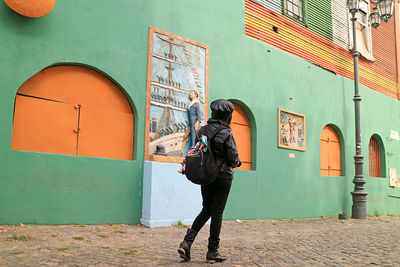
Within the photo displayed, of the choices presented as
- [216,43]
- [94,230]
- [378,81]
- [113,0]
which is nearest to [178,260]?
[94,230]

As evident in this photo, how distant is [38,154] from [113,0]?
316 cm

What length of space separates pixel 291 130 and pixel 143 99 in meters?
4.71

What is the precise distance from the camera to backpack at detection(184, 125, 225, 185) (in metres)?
3.99

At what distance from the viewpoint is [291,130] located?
10.6 m

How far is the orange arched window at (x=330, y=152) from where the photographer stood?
467 inches

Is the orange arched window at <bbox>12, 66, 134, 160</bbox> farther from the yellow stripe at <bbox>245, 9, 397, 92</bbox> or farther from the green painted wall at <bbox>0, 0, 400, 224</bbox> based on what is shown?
the yellow stripe at <bbox>245, 9, 397, 92</bbox>

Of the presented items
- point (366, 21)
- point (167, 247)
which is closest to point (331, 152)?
point (366, 21)

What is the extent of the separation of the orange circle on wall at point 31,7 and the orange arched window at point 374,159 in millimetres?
11870

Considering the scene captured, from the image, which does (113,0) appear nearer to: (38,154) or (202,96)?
(202,96)

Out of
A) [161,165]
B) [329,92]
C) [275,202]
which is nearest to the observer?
[161,165]

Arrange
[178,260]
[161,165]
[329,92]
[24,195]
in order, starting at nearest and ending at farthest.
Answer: [178,260] → [24,195] → [161,165] → [329,92]

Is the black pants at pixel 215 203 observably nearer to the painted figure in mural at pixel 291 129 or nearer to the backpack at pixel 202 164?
the backpack at pixel 202 164

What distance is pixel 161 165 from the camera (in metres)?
7.18

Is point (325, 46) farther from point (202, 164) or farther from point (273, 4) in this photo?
point (202, 164)
